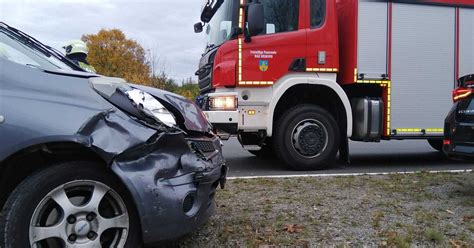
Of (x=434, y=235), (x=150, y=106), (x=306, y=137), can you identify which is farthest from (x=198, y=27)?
(x=434, y=235)

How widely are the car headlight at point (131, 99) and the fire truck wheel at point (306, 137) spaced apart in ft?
14.4

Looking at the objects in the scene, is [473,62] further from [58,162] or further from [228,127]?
[58,162]

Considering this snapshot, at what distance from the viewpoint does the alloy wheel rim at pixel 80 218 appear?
8.56 ft

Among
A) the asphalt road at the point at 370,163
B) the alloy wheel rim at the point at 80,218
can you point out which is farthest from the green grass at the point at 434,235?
the asphalt road at the point at 370,163

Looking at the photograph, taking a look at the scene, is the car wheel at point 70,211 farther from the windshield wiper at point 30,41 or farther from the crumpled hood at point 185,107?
the windshield wiper at point 30,41

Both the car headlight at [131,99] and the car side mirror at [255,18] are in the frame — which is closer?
the car headlight at [131,99]

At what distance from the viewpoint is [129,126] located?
108 inches

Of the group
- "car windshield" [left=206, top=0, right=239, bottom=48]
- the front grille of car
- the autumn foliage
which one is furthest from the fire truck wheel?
the autumn foliage

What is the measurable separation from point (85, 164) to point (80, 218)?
1.04ft

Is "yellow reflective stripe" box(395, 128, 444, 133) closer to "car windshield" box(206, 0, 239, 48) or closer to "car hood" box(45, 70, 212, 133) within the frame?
"car windshield" box(206, 0, 239, 48)

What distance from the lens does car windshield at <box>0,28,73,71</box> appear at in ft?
9.33

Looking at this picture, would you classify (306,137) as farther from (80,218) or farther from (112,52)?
(112,52)

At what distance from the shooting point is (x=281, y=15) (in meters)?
7.14

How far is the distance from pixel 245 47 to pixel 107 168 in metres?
4.54
